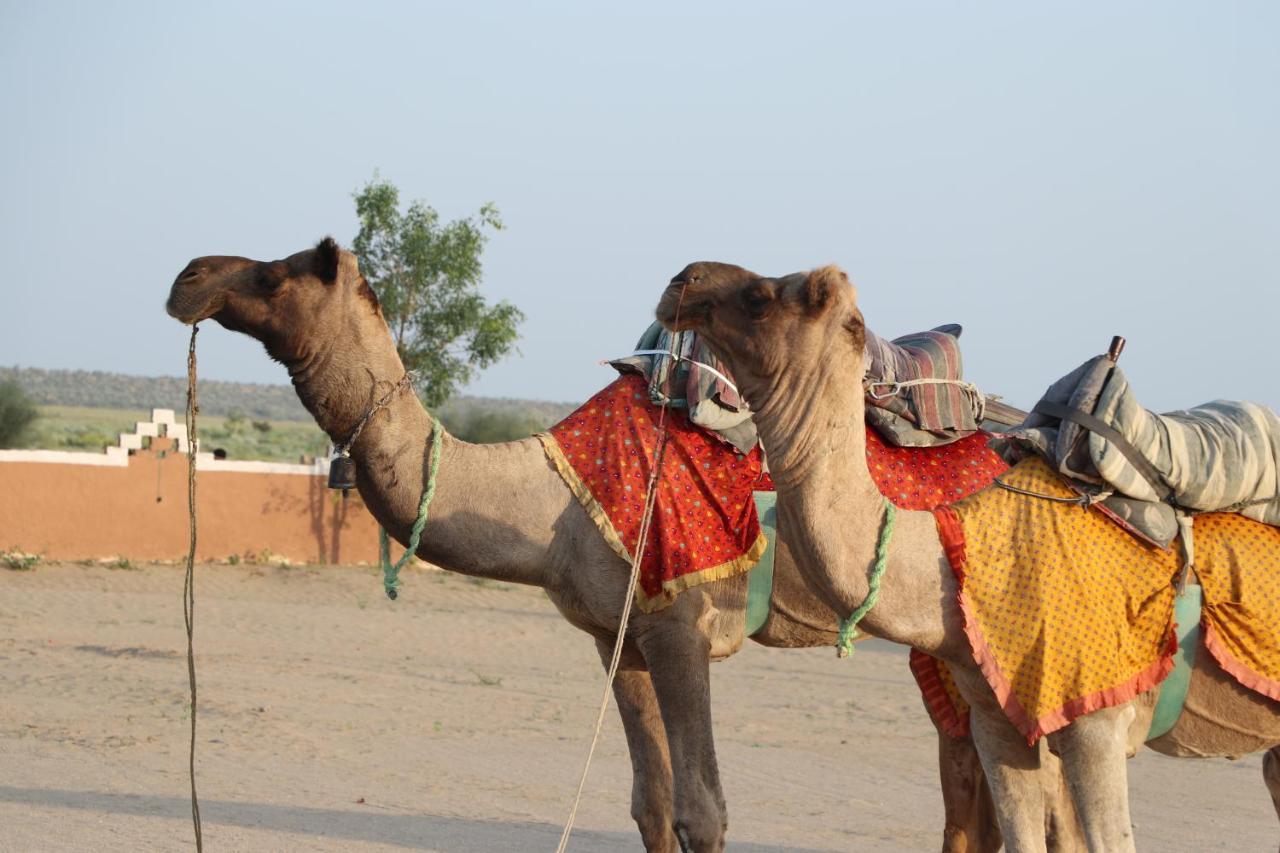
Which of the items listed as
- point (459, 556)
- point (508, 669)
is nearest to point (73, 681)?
point (508, 669)

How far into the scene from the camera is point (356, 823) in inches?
364

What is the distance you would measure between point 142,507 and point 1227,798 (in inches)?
712

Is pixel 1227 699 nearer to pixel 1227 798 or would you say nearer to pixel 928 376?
pixel 928 376

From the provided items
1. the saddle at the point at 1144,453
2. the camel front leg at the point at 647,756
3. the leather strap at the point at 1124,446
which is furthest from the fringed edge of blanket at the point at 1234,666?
the camel front leg at the point at 647,756

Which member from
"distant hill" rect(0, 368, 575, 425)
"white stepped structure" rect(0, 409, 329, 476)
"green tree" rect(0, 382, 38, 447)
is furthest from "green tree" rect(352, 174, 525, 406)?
"distant hill" rect(0, 368, 575, 425)

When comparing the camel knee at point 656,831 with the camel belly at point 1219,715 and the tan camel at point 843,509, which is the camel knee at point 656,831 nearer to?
the tan camel at point 843,509

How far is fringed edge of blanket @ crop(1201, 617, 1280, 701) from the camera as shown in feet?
17.2

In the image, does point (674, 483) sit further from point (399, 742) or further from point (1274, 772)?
point (399, 742)

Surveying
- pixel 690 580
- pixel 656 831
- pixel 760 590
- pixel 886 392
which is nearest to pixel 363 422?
pixel 690 580

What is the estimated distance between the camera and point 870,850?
9.12m

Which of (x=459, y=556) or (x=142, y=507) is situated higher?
(x=459, y=556)

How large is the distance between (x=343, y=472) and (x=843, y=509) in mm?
2024

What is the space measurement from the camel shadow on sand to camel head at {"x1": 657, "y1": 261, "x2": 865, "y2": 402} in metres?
4.78

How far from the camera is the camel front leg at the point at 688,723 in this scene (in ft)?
19.6
